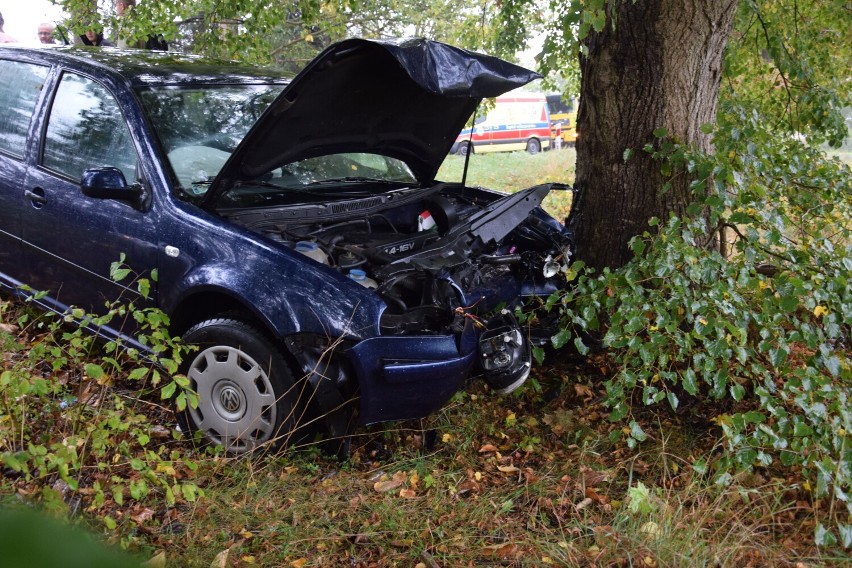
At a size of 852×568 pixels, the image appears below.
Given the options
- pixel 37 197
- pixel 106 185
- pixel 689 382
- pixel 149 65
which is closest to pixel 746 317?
pixel 689 382

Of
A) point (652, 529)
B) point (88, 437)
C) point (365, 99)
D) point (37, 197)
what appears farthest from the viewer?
point (37, 197)

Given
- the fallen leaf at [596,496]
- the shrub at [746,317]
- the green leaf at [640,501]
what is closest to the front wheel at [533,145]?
the shrub at [746,317]

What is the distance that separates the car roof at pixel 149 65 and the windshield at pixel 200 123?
8 centimetres

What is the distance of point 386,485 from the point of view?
342 centimetres

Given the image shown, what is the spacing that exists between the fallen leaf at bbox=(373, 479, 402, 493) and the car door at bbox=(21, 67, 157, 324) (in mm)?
1478

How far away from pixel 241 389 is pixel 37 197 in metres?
1.71

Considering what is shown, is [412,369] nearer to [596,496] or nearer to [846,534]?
[596,496]

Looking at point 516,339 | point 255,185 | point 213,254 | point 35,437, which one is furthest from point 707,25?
point 35,437

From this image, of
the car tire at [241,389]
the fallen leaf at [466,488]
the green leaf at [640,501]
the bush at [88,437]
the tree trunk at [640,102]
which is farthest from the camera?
the tree trunk at [640,102]

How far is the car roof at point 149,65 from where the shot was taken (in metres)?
4.24

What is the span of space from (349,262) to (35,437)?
1572 mm

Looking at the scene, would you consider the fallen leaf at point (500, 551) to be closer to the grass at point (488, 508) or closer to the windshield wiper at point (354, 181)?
the grass at point (488, 508)

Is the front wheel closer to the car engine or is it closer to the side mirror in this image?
the car engine

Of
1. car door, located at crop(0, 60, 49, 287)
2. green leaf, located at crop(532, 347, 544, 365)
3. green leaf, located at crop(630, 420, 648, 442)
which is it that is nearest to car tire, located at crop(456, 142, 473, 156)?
green leaf, located at crop(532, 347, 544, 365)
